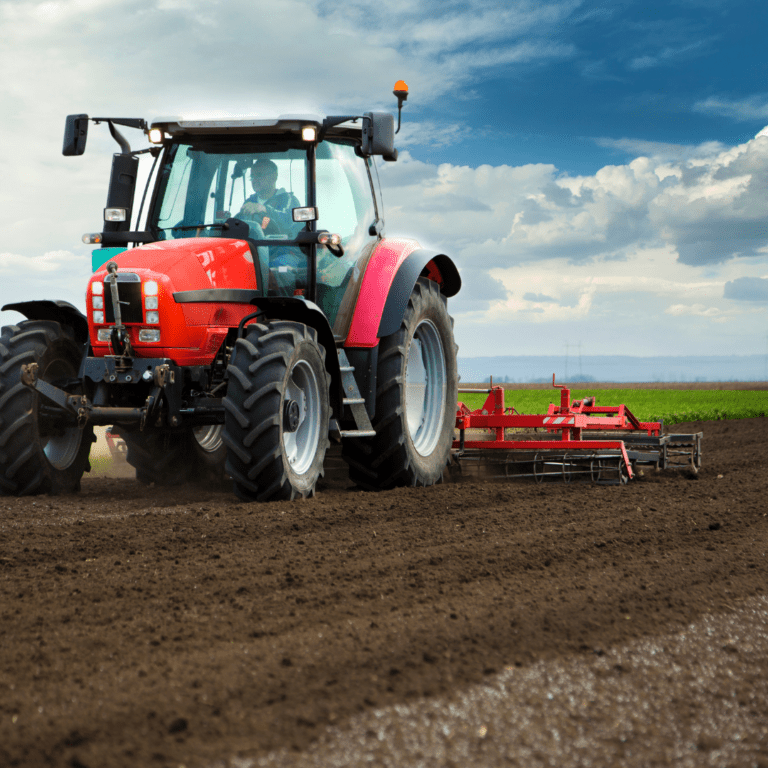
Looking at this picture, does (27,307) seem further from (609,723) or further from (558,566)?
(609,723)

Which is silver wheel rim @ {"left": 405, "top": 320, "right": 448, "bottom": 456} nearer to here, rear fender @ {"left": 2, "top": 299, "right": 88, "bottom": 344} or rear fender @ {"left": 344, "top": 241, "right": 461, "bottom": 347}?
rear fender @ {"left": 344, "top": 241, "right": 461, "bottom": 347}

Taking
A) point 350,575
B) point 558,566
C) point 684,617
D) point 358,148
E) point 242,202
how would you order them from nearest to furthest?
point 684,617, point 350,575, point 558,566, point 242,202, point 358,148

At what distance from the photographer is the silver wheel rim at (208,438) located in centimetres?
765

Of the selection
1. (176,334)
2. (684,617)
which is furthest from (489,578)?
(176,334)

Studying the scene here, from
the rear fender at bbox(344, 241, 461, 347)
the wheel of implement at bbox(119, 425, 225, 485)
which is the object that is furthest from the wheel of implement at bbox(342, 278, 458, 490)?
the wheel of implement at bbox(119, 425, 225, 485)

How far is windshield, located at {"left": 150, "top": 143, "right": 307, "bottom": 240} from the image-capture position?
21.4ft

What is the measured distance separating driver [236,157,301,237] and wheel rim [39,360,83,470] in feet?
5.71

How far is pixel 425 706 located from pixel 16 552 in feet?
8.97

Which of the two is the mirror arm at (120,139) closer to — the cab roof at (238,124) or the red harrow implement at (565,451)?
the cab roof at (238,124)

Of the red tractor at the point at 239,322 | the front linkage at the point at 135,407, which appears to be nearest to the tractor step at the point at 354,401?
the red tractor at the point at 239,322

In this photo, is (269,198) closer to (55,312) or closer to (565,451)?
(55,312)

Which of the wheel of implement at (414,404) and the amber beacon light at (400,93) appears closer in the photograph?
the amber beacon light at (400,93)

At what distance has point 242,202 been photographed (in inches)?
258

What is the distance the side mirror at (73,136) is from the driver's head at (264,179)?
1235 mm
